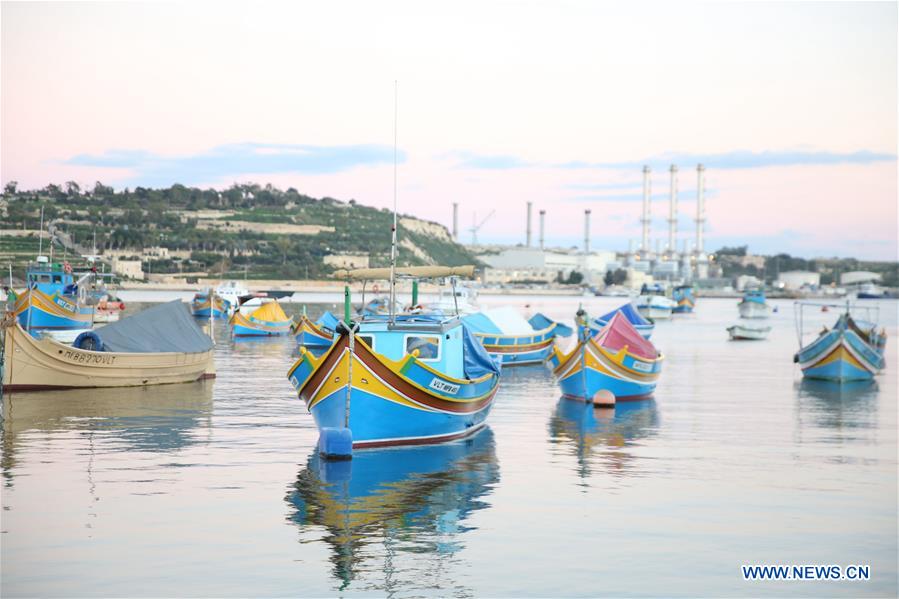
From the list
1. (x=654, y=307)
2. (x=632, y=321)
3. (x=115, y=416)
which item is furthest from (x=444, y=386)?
(x=654, y=307)

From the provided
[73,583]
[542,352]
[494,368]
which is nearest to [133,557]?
[73,583]

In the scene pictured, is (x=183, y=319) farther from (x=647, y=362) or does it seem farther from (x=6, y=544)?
(x=6, y=544)

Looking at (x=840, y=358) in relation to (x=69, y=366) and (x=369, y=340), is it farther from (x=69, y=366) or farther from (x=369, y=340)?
(x=69, y=366)

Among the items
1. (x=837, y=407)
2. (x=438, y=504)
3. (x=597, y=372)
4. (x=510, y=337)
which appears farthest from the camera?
(x=510, y=337)

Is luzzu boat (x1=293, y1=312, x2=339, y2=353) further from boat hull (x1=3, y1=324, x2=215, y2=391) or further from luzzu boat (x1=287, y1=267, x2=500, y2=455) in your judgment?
luzzu boat (x1=287, y1=267, x2=500, y2=455)

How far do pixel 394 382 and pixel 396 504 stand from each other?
4.81 metres

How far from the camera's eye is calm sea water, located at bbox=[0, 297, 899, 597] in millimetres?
17656

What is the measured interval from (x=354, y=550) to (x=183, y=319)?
26.2 m

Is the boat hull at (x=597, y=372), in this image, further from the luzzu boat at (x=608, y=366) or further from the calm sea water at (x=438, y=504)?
the calm sea water at (x=438, y=504)

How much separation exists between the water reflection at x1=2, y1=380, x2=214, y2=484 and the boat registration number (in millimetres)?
6915

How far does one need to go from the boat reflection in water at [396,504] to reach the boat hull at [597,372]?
35.9ft

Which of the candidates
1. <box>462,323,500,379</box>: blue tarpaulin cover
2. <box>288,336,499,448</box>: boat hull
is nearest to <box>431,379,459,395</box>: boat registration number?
<box>288,336,499,448</box>: boat hull

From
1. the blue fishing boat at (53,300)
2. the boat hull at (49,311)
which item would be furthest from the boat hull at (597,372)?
the boat hull at (49,311)

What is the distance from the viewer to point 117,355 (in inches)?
1574
